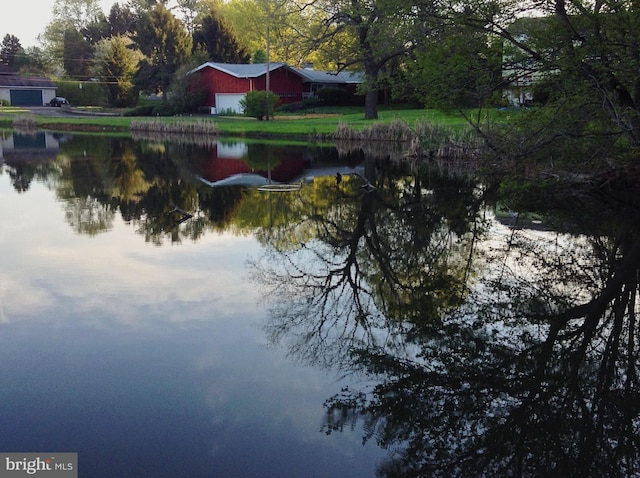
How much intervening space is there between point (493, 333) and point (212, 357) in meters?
3.28

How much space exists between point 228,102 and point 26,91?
98.0 feet

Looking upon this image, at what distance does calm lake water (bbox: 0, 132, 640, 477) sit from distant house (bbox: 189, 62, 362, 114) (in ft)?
137

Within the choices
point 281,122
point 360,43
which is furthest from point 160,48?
point 360,43

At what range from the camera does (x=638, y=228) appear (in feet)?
42.1

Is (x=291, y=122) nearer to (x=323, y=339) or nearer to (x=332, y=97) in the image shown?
(x=332, y=97)

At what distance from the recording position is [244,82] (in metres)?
55.7

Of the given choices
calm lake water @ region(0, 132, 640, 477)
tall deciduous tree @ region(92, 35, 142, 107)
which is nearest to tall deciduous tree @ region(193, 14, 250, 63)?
tall deciduous tree @ region(92, 35, 142, 107)

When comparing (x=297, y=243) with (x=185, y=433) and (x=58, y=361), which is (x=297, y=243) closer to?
(x=58, y=361)

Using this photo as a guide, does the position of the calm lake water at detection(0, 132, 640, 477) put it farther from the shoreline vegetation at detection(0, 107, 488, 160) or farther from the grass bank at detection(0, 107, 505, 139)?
the grass bank at detection(0, 107, 505, 139)

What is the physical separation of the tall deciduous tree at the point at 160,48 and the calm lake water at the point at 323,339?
4800cm

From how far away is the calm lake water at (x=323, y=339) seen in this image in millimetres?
5281

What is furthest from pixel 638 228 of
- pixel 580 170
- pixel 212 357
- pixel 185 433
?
pixel 185 433

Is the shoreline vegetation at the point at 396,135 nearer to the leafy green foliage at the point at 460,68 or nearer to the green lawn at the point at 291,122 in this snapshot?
the green lawn at the point at 291,122

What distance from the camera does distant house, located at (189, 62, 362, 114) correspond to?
55.7 metres
